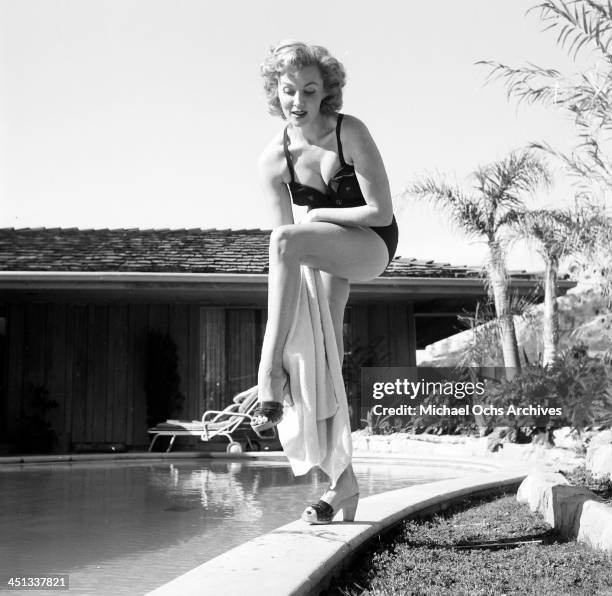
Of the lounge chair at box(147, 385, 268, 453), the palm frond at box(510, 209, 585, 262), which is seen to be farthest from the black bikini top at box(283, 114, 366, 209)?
the palm frond at box(510, 209, 585, 262)

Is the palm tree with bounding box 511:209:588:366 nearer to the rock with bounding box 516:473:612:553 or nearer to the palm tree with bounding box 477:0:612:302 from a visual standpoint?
the palm tree with bounding box 477:0:612:302

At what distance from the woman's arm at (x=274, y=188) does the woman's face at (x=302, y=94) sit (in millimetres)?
172

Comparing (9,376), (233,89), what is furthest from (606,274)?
(9,376)

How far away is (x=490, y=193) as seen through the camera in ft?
41.3

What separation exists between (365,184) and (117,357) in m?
10.2

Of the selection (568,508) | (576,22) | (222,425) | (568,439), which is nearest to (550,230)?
(568,439)

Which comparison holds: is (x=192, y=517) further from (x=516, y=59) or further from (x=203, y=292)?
(x=203, y=292)

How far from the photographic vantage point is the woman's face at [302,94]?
288cm

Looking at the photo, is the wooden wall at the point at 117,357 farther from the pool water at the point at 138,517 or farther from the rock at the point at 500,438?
the pool water at the point at 138,517

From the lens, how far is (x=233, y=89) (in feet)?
27.7

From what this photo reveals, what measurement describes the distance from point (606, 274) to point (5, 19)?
765 centimetres

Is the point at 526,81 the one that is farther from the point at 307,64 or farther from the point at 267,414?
the point at 267,414

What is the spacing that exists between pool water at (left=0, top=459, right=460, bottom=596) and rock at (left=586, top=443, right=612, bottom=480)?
1009 mm

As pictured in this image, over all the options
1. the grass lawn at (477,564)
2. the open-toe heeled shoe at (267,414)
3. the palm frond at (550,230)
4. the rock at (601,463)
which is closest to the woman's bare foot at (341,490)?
the grass lawn at (477,564)
